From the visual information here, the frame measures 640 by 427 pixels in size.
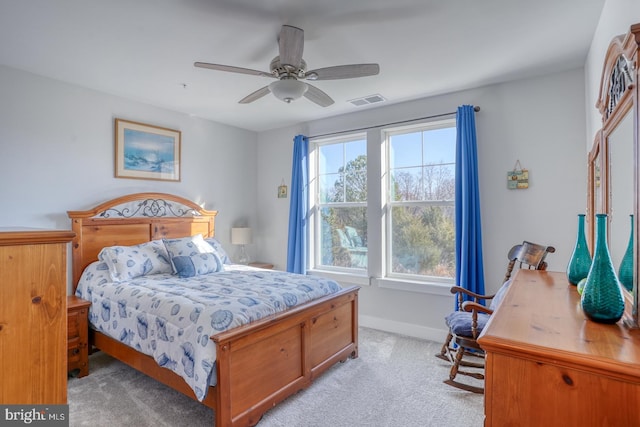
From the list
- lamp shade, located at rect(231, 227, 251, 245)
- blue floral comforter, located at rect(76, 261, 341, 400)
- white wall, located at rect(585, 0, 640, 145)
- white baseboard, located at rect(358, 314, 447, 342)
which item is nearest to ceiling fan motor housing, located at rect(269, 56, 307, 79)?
blue floral comforter, located at rect(76, 261, 341, 400)

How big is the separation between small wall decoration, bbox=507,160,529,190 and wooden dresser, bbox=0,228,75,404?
3320 mm

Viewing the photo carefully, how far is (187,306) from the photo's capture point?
2189 millimetres

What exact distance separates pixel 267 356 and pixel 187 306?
62cm

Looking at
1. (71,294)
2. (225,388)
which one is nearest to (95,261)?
(71,294)

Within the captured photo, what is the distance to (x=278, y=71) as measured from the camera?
2264 millimetres

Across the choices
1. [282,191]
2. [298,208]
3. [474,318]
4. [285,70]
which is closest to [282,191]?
[282,191]

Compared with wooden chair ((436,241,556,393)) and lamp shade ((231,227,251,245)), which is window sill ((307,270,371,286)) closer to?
lamp shade ((231,227,251,245))

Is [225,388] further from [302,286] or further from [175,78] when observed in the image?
[175,78]

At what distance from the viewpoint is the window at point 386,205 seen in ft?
11.8

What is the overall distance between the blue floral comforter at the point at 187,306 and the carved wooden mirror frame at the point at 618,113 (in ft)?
6.19

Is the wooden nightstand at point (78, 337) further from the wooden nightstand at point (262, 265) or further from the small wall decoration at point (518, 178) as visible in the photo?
the small wall decoration at point (518, 178)

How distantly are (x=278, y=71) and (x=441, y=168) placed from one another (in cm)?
214

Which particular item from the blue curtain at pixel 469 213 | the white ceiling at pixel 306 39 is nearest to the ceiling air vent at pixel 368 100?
the white ceiling at pixel 306 39

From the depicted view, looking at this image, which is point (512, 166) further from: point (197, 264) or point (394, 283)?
point (197, 264)
